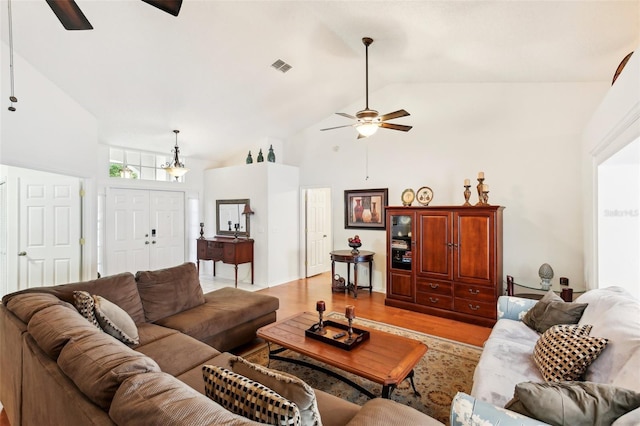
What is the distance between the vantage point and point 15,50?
3.17 m

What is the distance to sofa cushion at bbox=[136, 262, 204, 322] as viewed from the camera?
2.79m

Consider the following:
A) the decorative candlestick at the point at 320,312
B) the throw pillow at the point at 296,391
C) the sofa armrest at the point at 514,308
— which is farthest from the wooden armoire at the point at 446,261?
the throw pillow at the point at 296,391

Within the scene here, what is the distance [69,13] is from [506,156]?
4.73 meters

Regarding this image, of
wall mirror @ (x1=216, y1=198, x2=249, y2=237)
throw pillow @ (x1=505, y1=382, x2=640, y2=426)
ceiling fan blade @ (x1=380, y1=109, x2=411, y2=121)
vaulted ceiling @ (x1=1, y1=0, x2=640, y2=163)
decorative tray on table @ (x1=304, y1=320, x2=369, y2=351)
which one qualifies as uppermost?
vaulted ceiling @ (x1=1, y1=0, x2=640, y2=163)

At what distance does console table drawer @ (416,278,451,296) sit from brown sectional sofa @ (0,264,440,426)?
2426 millimetres

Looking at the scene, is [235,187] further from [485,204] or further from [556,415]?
Result: [556,415]

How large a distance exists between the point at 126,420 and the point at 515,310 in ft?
9.76

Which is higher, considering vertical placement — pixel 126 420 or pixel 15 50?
pixel 15 50

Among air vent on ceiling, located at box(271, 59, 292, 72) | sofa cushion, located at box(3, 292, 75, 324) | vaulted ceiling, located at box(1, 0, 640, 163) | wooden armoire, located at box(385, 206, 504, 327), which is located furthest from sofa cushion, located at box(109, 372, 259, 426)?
air vent on ceiling, located at box(271, 59, 292, 72)

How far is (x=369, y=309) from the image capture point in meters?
4.39

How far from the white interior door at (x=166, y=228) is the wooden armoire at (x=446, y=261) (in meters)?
4.43

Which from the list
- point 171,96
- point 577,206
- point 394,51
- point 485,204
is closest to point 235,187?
point 171,96

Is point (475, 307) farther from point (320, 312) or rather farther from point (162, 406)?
point (162, 406)

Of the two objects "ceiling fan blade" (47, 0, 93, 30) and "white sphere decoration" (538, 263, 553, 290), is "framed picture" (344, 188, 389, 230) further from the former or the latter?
"ceiling fan blade" (47, 0, 93, 30)
